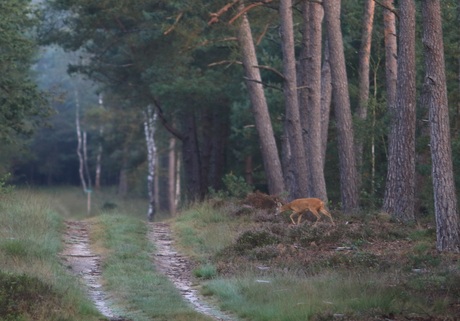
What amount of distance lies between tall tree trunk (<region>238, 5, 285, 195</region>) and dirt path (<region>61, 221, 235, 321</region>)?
5.45 m

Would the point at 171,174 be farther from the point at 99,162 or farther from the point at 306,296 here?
the point at 306,296

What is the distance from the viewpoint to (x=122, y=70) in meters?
41.1

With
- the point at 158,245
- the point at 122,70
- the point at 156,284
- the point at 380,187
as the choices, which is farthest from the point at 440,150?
the point at 122,70

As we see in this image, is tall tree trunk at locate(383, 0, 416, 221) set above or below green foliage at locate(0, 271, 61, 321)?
above

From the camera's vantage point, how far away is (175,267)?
17703mm

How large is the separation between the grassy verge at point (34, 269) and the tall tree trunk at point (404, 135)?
8017 millimetres

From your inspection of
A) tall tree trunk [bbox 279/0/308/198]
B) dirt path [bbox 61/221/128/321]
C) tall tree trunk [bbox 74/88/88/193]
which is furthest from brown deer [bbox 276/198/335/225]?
tall tree trunk [bbox 74/88/88/193]

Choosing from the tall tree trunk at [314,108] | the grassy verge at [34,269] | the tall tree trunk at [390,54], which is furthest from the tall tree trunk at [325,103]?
the grassy verge at [34,269]

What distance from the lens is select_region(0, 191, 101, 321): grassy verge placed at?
38.4 feet

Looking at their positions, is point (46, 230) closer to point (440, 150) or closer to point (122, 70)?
point (440, 150)

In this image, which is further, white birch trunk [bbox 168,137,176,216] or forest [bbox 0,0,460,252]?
white birch trunk [bbox 168,137,176,216]

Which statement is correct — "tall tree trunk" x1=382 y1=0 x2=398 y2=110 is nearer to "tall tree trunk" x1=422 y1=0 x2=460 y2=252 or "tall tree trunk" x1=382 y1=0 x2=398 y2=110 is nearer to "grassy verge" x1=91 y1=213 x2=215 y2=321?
"grassy verge" x1=91 y1=213 x2=215 y2=321

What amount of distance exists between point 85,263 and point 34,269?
2.72m

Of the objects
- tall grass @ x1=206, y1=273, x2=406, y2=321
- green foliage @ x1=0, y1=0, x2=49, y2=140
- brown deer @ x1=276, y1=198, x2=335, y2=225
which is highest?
green foliage @ x1=0, y1=0, x2=49, y2=140
